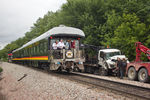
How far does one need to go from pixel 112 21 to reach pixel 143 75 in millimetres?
14909

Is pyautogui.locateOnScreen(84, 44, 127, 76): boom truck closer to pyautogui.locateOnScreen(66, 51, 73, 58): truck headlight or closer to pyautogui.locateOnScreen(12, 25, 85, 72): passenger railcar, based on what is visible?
pyautogui.locateOnScreen(12, 25, 85, 72): passenger railcar

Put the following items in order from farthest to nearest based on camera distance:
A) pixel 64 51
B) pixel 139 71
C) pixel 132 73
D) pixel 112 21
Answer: pixel 112 21, pixel 64 51, pixel 132 73, pixel 139 71

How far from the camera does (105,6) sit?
105 feet

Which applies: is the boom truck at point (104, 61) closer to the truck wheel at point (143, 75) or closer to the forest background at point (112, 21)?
the truck wheel at point (143, 75)

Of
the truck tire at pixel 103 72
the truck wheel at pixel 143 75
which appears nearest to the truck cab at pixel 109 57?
the truck tire at pixel 103 72

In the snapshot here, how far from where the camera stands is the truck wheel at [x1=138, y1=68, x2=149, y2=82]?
11.0m

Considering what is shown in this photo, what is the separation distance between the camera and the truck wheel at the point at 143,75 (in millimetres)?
11012

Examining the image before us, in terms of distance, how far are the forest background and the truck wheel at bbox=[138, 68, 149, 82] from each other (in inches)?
305

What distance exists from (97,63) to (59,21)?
21943 millimetres

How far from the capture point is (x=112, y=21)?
25.4 m

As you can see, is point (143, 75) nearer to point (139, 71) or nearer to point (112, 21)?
point (139, 71)

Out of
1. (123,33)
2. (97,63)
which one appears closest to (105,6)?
(123,33)

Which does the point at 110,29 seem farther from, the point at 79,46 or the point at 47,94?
the point at 47,94

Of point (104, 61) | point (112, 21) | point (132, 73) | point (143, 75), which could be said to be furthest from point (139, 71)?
point (112, 21)
